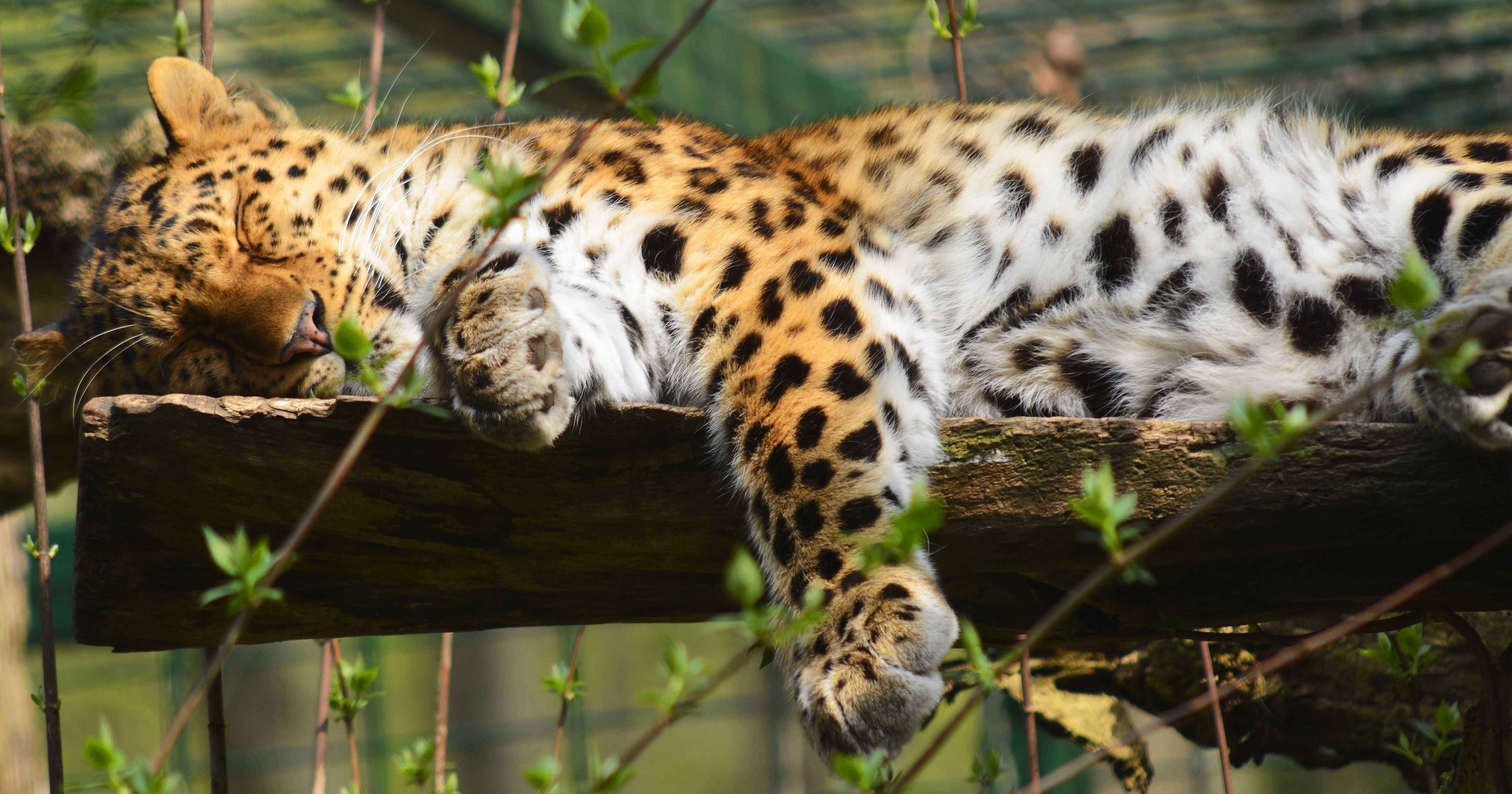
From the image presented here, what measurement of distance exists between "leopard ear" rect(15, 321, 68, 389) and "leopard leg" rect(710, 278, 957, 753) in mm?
1371

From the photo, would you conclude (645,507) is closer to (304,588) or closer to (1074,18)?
(304,588)

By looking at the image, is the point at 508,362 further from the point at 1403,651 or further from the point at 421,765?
the point at 1403,651

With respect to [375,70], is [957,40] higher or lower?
lower

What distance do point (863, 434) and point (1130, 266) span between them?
0.78 m

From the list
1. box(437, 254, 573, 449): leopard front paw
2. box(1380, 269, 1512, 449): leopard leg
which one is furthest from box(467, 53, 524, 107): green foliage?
box(1380, 269, 1512, 449): leopard leg

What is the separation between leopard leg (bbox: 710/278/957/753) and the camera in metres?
1.86

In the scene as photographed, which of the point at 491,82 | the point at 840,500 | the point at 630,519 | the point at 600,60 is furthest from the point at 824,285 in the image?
the point at 600,60

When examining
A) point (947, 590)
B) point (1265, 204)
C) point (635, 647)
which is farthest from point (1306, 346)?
point (635, 647)

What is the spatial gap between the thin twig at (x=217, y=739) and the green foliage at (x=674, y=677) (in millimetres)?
1240

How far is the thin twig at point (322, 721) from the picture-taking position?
2.54 metres

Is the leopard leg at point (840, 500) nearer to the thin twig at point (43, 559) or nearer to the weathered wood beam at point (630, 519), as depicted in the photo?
the weathered wood beam at point (630, 519)

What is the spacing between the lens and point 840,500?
1980mm

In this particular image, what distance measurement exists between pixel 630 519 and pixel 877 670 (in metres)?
0.48

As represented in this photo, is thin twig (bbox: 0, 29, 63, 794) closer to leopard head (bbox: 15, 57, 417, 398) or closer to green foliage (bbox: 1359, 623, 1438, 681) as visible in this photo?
leopard head (bbox: 15, 57, 417, 398)
